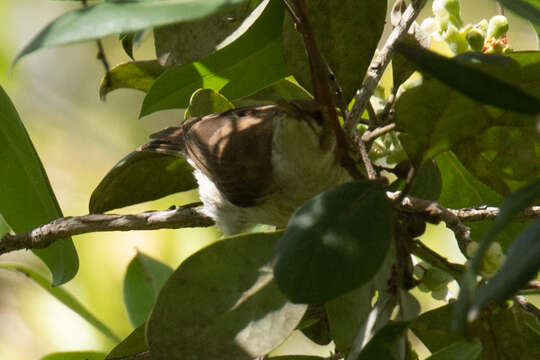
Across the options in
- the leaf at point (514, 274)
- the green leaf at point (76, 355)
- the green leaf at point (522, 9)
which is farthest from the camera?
the green leaf at point (76, 355)

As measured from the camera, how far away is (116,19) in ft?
2.30

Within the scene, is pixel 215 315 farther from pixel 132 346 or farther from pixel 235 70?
pixel 235 70

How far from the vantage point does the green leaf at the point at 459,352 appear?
0.84 m

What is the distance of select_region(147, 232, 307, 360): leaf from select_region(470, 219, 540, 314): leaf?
15.4 inches

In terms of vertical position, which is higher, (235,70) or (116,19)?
(116,19)

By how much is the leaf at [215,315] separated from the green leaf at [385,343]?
0.20 metres

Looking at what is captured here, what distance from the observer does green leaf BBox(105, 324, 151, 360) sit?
4.34ft

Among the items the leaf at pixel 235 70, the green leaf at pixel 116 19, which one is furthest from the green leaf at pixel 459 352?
the leaf at pixel 235 70

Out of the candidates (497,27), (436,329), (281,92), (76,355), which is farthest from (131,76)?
(436,329)

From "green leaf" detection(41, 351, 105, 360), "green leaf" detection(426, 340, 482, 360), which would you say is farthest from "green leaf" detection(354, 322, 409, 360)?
"green leaf" detection(41, 351, 105, 360)

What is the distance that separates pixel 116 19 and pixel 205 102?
75 cm

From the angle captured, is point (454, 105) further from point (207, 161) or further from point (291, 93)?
point (207, 161)

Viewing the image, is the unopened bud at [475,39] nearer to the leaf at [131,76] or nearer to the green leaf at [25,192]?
the leaf at [131,76]

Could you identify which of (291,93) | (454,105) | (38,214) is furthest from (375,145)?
(38,214)
